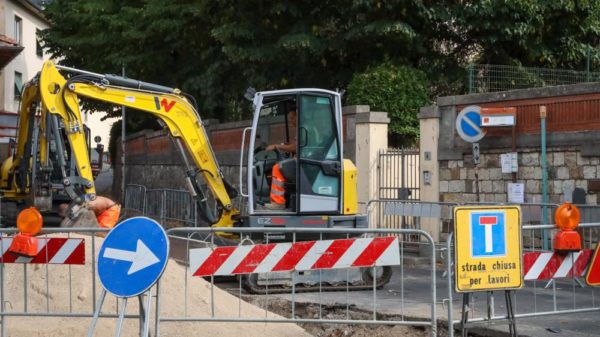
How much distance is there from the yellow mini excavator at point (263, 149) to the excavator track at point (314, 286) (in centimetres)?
3

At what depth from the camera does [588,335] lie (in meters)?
9.23

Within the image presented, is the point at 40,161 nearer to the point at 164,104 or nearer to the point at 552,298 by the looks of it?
the point at 164,104

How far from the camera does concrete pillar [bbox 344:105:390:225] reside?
60.8 feet

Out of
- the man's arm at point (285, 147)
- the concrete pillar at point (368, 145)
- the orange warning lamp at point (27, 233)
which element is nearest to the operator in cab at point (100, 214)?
the man's arm at point (285, 147)

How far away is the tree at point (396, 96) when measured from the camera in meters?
20.4

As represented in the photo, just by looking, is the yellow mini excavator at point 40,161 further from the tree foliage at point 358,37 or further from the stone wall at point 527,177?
the stone wall at point 527,177

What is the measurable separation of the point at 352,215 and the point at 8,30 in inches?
1431

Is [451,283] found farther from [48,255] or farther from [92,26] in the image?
[92,26]

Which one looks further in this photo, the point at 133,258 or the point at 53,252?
the point at 53,252

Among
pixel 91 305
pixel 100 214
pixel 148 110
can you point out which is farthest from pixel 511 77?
pixel 91 305

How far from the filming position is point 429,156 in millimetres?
17562

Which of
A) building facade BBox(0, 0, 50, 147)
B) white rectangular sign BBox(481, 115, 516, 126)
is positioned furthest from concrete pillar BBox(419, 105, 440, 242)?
building facade BBox(0, 0, 50, 147)

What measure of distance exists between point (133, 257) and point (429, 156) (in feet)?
37.1

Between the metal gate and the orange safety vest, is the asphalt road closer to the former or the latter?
the orange safety vest
